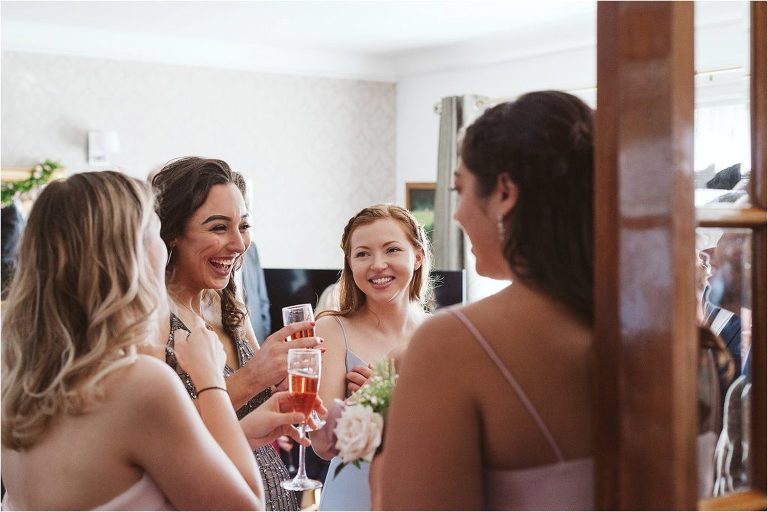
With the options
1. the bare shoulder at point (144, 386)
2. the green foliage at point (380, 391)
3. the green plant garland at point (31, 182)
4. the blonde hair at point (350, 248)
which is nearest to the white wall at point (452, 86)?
the green plant garland at point (31, 182)

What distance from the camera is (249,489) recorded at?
57.7 inches

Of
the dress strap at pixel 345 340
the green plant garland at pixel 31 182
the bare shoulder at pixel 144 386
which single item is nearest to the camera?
the bare shoulder at pixel 144 386

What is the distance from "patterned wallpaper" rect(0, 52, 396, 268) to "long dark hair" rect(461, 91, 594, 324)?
5825 mm

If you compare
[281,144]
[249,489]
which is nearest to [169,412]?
[249,489]

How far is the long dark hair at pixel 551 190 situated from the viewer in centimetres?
116

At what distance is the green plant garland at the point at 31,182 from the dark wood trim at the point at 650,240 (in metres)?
5.79

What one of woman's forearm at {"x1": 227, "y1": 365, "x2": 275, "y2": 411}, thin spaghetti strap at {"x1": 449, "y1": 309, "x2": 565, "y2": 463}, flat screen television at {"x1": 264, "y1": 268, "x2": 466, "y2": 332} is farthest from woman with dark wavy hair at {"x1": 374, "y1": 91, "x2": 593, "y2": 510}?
flat screen television at {"x1": 264, "y1": 268, "x2": 466, "y2": 332}

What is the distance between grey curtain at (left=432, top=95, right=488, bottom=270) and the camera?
22.4 feet

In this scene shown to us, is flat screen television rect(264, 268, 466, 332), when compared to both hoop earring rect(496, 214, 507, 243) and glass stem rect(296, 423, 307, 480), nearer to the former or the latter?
glass stem rect(296, 423, 307, 480)

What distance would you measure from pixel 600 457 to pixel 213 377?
2.81 feet

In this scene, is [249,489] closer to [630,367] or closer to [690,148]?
[630,367]

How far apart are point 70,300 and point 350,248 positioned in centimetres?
144

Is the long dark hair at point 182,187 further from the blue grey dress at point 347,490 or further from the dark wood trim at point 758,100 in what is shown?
the dark wood trim at point 758,100

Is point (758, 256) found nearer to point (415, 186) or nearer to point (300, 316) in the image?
point (300, 316)
